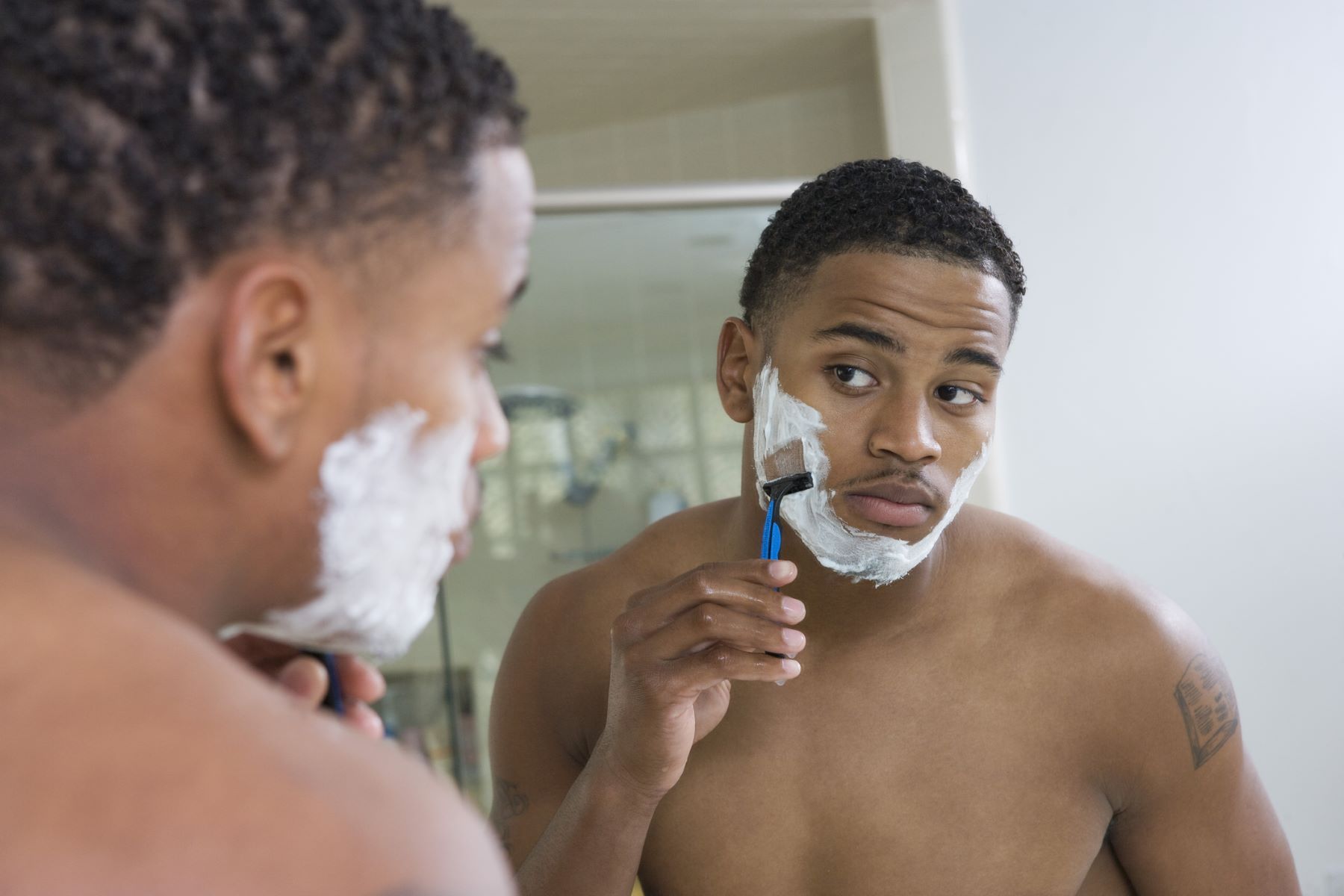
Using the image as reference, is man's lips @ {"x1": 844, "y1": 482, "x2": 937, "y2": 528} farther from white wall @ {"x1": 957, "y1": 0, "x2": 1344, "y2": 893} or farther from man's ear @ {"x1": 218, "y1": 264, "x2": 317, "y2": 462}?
white wall @ {"x1": 957, "y1": 0, "x2": 1344, "y2": 893}

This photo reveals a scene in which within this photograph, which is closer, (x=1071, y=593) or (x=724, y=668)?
(x=724, y=668)

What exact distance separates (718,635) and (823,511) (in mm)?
193

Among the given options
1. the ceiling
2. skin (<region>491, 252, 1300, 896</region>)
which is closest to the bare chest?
skin (<region>491, 252, 1300, 896</region>)

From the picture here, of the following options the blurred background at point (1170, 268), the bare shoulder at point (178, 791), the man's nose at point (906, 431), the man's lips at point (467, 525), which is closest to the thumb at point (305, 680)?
the man's lips at point (467, 525)

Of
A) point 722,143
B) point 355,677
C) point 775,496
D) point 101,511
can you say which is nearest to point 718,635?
point 775,496

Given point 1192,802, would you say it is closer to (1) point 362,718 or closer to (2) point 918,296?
(2) point 918,296

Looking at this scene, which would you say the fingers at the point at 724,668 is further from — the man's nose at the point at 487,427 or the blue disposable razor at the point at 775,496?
the man's nose at the point at 487,427

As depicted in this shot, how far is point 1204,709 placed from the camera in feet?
3.20

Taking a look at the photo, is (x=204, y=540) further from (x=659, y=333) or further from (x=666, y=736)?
(x=659, y=333)

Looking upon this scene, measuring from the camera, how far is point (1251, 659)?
70.2 inches

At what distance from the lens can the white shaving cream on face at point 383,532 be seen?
429mm

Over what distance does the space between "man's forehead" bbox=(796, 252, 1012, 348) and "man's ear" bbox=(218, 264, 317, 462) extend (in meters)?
0.61

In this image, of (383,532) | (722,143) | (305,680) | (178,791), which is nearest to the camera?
(178,791)

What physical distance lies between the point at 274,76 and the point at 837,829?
78 centimetres
